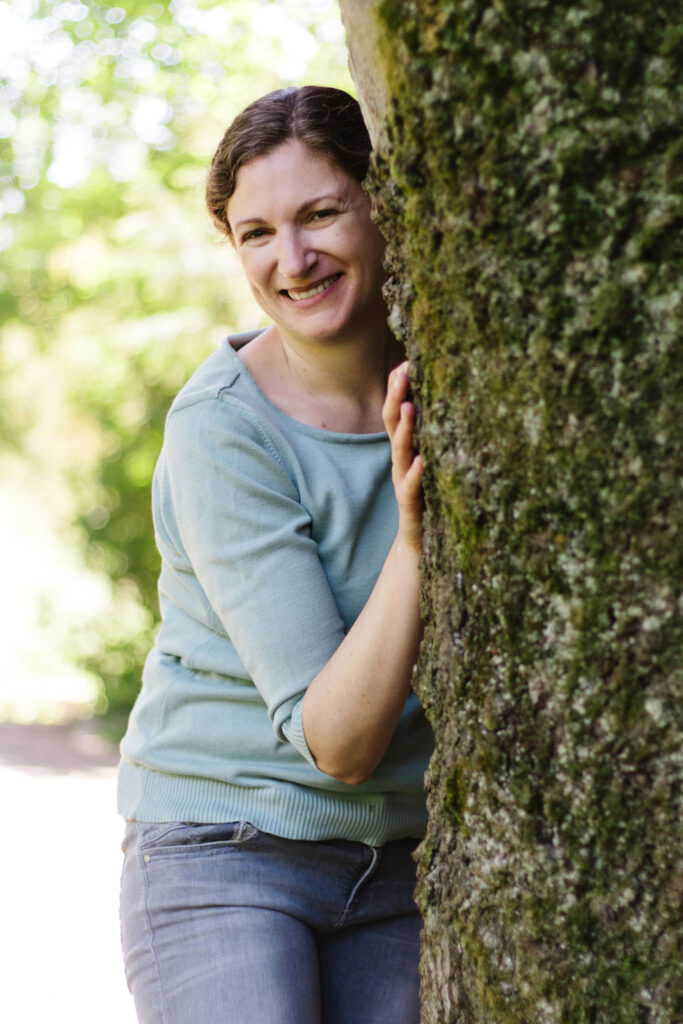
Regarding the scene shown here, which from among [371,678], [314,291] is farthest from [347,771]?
[314,291]

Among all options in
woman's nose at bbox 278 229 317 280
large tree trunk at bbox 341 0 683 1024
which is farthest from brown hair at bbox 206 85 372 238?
large tree trunk at bbox 341 0 683 1024

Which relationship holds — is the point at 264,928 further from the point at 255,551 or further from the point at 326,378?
the point at 326,378

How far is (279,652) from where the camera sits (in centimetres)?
196

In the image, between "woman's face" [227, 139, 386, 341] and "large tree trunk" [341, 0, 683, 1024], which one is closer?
"large tree trunk" [341, 0, 683, 1024]

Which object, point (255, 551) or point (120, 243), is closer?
point (255, 551)

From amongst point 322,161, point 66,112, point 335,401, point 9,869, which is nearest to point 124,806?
point 335,401

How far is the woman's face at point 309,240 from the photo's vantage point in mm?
2180

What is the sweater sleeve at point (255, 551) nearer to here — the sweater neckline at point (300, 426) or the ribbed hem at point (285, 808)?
the sweater neckline at point (300, 426)

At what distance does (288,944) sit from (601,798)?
36.1 inches


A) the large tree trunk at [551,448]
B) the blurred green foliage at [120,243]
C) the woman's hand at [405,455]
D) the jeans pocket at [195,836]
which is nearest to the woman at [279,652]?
the jeans pocket at [195,836]

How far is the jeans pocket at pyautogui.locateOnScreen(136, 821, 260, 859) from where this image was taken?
214 cm

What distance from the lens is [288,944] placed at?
6.82ft

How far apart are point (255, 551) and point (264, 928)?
2.29ft

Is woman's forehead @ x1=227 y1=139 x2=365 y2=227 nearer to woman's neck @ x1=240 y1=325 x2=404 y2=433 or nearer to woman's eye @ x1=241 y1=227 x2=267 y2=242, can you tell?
woman's eye @ x1=241 y1=227 x2=267 y2=242
